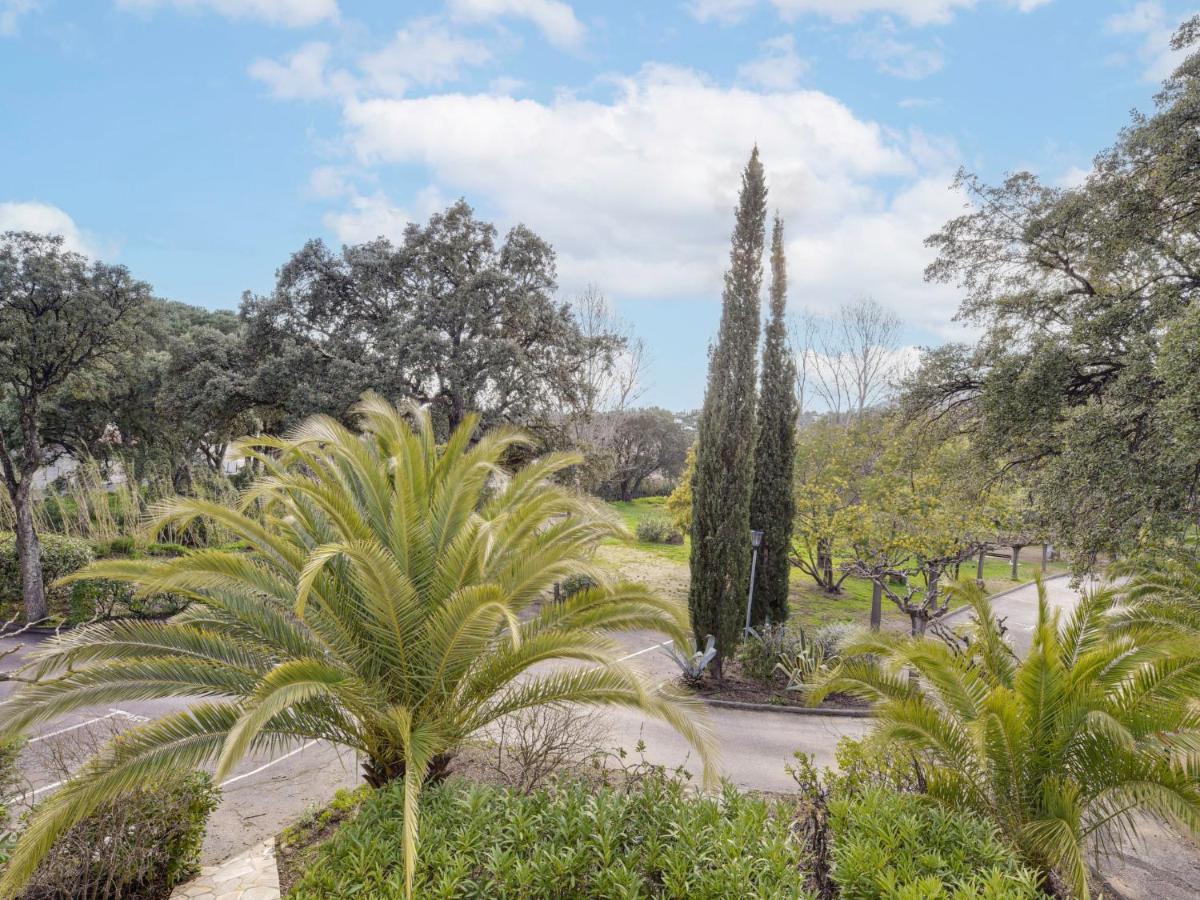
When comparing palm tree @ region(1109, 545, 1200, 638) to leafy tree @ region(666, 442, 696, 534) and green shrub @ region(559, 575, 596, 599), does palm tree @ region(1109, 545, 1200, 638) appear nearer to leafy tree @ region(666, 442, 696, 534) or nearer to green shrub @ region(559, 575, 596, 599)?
green shrub @ region(559, 575, 596, 599)

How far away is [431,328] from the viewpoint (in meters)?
15.7

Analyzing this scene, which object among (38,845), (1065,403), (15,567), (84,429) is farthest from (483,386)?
(84,429)

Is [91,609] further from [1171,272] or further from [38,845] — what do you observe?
[1171,272]

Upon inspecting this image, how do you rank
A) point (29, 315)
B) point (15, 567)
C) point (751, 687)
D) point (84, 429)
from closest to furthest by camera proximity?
point (751, 687), point (29, 315), point (15, 567), point (84, 429)

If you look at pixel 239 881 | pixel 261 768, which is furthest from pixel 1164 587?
pixel 261 768

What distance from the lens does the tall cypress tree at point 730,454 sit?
36.5ft

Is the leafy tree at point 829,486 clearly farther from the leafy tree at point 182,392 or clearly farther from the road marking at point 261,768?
the leafy tree at point 182,392

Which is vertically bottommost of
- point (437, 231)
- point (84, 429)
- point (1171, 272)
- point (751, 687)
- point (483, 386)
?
point (751, 687)

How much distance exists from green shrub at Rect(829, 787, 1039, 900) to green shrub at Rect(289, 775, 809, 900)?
31 centimetres

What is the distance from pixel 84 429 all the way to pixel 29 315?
1310 cm

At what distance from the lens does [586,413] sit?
1802 cm

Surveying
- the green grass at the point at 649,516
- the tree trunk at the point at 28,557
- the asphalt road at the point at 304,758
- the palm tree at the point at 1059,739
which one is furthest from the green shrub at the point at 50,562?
the palm tree at the point at 1059,739

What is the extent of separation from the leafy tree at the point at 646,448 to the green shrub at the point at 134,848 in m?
35.1

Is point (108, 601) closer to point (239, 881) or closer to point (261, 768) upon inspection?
point (261, 768)
